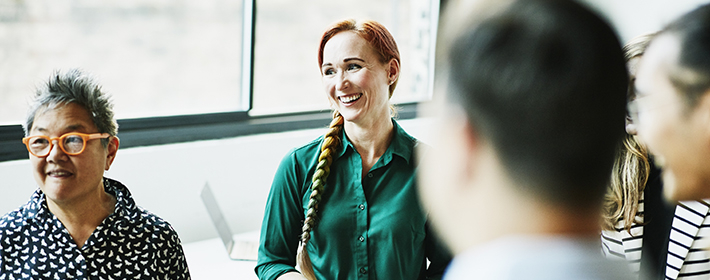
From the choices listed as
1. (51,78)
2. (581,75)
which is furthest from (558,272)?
(51,78)

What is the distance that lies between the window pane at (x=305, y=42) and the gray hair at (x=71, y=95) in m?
1.49

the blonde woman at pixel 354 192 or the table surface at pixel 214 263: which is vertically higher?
the blonde woman at pixel 354 192

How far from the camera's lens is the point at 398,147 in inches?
69.3

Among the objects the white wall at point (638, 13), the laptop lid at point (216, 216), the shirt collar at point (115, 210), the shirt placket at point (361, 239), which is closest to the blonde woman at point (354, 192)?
the shirt placket at point (361, 239)

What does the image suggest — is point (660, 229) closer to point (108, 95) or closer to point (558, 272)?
point (558, 272)

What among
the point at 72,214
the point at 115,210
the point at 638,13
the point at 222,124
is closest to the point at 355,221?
the point at 115,210

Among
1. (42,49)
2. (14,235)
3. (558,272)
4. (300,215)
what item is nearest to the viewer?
(558,272)

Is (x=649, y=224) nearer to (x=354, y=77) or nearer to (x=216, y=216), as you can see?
(x=354, y=77)

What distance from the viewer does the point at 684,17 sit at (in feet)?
3.67

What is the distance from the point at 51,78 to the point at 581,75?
1.37 metres

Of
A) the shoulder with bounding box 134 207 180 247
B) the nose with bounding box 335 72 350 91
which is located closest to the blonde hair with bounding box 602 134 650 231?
the nose with bounding box 335 72 350 91

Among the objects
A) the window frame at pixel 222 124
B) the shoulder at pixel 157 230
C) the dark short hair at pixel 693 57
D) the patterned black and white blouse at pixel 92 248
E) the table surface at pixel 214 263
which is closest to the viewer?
the dark short hair at pixel 693 57

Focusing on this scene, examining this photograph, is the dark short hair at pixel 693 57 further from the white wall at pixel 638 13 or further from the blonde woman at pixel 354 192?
the white wall at pixel 638 13

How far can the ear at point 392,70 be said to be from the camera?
70.0 inches
